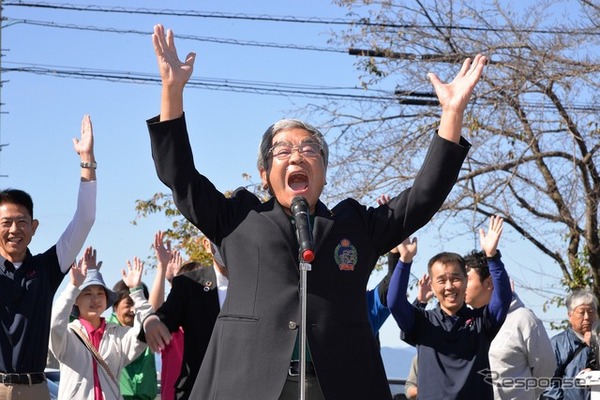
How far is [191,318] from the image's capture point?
6.63 m

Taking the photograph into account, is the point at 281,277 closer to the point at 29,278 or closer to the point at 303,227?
the point at 303,227

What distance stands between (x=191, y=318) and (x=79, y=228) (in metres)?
0.90

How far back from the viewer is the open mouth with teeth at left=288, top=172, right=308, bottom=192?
4.34 meters

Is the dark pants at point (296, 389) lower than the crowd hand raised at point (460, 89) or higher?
lower

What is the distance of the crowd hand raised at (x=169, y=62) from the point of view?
4.17 m

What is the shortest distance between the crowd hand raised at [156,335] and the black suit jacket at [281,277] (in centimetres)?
155

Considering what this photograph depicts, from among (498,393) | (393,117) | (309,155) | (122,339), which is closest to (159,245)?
(122,339)

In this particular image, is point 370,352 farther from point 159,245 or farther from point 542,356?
point 542,356

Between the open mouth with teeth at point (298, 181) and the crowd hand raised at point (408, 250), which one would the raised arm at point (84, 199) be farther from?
the open mouth with teeth at point (298, 181)

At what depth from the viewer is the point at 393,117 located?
16.8m

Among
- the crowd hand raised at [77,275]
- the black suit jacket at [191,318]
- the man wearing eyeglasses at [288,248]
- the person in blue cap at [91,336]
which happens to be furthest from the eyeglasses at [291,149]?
the crowd hand raised at [77,275]

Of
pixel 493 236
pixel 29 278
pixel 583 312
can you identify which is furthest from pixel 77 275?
pixel 583 312

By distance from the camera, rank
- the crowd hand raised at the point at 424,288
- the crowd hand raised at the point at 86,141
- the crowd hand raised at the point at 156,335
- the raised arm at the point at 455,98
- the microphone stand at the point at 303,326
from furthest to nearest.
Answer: the crowd hand raised at the point at 424,288, the crowd hand raised at the point at 86,141, the crowd hand raised at the point at 156,335, the raised arm at the point at 455,98, the microphone stand at the point at 303,326

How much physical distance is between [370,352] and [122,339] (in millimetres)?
4681
